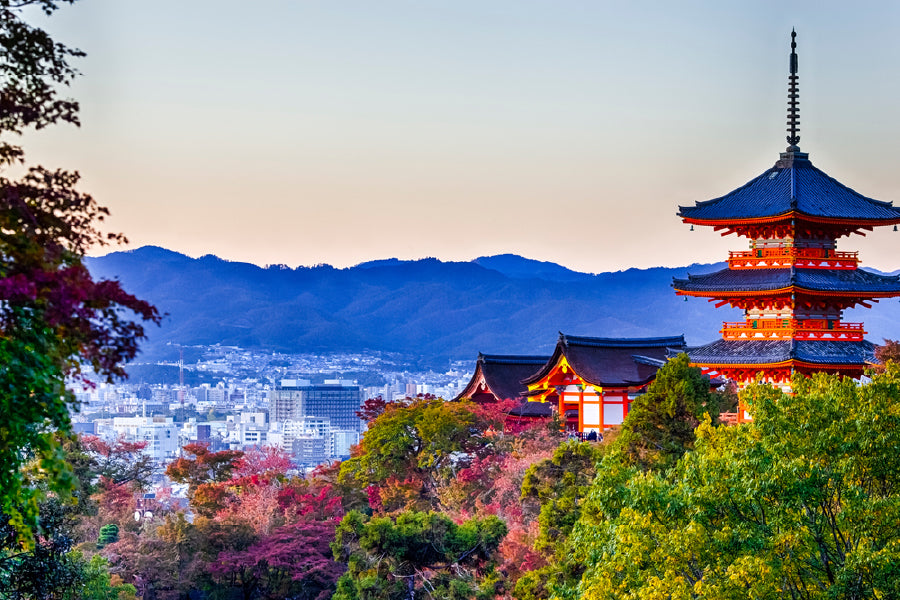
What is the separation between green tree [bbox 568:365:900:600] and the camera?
10.6m

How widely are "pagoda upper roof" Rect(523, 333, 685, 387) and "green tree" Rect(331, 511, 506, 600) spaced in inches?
421

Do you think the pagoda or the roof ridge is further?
the roof ridge

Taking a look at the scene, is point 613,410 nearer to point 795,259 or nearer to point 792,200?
point 795,259

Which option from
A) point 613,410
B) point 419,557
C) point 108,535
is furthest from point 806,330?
point 108,535

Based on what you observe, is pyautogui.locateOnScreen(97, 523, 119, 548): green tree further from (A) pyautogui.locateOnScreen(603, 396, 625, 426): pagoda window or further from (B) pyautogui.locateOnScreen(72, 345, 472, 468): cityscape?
(B) pyautogui.locateOnScreen(72, 345, 472, 468): cityscape

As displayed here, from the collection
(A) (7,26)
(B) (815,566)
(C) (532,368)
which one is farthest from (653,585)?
(C) (532,368)

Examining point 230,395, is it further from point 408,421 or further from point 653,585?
point 653,585

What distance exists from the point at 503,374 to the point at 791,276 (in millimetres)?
13231

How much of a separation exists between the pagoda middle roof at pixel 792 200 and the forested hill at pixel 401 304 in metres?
84.3

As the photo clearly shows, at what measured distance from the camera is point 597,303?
130625 millimetres

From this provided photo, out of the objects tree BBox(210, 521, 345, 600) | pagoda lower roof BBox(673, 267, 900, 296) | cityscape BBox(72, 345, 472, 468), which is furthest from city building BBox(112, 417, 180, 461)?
pagoda lower roof BBox(673, 267, 900, 296)

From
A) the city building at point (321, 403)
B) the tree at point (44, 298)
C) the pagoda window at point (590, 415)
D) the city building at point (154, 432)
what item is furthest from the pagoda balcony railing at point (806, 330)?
the city building at point (321, 403)

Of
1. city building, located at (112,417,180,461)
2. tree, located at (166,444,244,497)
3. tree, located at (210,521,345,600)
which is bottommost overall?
city building, located at (112,417,180,461)

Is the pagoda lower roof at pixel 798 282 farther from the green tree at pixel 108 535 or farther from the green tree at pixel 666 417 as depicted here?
the green tree at pixel 108 535
